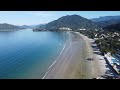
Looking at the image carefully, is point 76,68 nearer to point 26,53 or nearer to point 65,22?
point 26,53

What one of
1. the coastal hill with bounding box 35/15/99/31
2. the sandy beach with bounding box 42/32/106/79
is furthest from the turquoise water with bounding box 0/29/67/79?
the coastal hill with bounding box 35/15/99/31

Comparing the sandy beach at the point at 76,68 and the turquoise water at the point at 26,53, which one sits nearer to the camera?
the sandy beach at the point at 76,68

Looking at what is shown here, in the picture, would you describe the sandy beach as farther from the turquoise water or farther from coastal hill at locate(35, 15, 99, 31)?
coastal hill at locate(35, 15, 99, 31)

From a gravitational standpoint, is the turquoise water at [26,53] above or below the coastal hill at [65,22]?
below

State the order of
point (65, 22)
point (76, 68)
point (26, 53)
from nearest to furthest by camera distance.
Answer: point (65, 22) < point (76, 68) < point (26, 53)

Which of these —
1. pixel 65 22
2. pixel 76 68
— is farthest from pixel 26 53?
pixel 65 22

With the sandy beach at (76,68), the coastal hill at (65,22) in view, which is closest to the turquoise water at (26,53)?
the sandy beach at (76,68)

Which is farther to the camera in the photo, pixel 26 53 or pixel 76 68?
pixel 26 53

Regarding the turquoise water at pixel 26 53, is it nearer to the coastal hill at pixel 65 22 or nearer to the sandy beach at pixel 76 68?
the sandy beach at pixel 76 68
